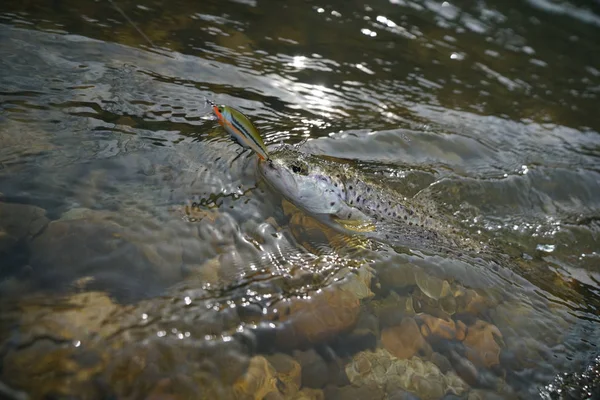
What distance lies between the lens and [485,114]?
278 inches

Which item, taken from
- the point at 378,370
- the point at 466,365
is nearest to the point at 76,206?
the point at 378,370

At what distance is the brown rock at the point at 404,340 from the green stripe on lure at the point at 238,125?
5.91 ft

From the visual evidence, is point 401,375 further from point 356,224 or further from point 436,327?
point 356,224

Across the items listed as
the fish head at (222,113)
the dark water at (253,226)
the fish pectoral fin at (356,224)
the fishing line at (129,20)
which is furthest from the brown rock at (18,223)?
the fishing line at (129,20)

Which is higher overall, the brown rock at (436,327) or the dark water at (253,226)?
the dark water at (253,226)

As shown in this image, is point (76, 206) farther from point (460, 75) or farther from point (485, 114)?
point (460, 75)

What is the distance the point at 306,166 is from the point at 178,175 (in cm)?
119

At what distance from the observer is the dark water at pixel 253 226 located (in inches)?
108

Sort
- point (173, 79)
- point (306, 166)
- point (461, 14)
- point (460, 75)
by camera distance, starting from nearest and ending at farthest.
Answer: point (306, 166) < point (173, 79) < point (460, 75) < point (461, 14)

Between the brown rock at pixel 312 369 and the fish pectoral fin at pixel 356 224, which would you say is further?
the fish pectoral fin at pixel 356 224

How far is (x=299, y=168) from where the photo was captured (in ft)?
13.7

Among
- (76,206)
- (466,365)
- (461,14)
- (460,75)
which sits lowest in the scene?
(466,365)

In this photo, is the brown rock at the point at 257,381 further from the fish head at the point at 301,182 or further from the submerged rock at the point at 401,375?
the fish head at the point at 301,182

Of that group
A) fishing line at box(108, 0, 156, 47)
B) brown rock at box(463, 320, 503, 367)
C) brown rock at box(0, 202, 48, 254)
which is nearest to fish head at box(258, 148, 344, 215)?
brown rock at box(463, 320, 503, 367)
